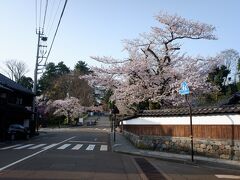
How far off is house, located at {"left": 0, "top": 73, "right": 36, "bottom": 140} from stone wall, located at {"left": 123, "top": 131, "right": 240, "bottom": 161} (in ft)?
54.6

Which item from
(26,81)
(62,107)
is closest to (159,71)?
(62,107)

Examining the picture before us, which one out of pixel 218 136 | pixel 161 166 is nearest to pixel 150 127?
pixel 218 136

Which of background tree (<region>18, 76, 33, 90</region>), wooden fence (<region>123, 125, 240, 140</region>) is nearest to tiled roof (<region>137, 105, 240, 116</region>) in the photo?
wooden fence (<region>123, 125, 240, 140</region>)

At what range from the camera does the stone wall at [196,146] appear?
17.4 meters

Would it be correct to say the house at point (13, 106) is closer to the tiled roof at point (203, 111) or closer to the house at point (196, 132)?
the house at point (196, 132)

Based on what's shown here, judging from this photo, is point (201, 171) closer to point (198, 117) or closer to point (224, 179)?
point (224, 179)

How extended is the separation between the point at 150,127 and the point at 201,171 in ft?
33.3

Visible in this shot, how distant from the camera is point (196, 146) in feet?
64.8

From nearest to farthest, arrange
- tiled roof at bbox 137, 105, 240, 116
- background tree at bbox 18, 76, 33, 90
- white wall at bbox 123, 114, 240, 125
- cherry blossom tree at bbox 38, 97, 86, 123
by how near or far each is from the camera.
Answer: tiled roof at bbox 137, 105, 240, 116, white wall at bbox 123, 114, 240, 125, cherry blossom tree at bbox 38, 97, 86, 123, background tree at bbox 18, 76, 33, 90

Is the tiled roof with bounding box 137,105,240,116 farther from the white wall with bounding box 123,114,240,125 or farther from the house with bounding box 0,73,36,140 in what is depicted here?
the house with bounding box 0,73,36,140

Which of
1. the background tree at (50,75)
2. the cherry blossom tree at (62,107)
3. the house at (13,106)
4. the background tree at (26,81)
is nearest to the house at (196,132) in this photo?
the house at (13,106)

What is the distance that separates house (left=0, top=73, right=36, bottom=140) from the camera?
35987 mm

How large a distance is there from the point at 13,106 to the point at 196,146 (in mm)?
25875

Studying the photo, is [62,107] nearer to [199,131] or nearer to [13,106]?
[13,106]
